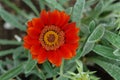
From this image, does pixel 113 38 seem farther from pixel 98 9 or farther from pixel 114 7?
pixel 114 7

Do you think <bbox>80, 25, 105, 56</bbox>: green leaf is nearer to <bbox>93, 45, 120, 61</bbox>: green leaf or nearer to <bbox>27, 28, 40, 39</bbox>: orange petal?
<bbox>93, 45, 120, 61</bbox>: green leaf

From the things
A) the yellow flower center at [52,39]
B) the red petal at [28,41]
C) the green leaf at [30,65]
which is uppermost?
the red petal at [28,41]

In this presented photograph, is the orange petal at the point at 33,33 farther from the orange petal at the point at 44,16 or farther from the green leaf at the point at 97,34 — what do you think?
the green leaf at the point at 97,34

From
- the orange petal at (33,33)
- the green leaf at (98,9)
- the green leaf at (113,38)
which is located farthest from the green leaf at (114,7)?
the orange petal at (33,33)

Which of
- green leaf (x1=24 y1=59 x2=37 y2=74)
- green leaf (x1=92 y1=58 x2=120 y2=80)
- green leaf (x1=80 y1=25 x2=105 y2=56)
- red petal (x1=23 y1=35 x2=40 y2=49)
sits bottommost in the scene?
green leaf (x1=92 y1=58 x2=120 y2=80)

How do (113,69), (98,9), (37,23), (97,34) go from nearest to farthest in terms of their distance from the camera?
(37,23)
(97,34)
(113,69)
(98,9)

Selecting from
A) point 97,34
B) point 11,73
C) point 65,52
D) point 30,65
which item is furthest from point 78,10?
point 11,73

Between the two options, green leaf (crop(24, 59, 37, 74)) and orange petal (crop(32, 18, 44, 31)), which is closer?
orange petal (crop(32, 18, 44, 31))

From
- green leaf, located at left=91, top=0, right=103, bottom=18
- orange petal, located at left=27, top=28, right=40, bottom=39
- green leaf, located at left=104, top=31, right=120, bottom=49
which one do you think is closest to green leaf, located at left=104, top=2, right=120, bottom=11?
green leaf, located at left=91, top=0, right=103, bottom=18
